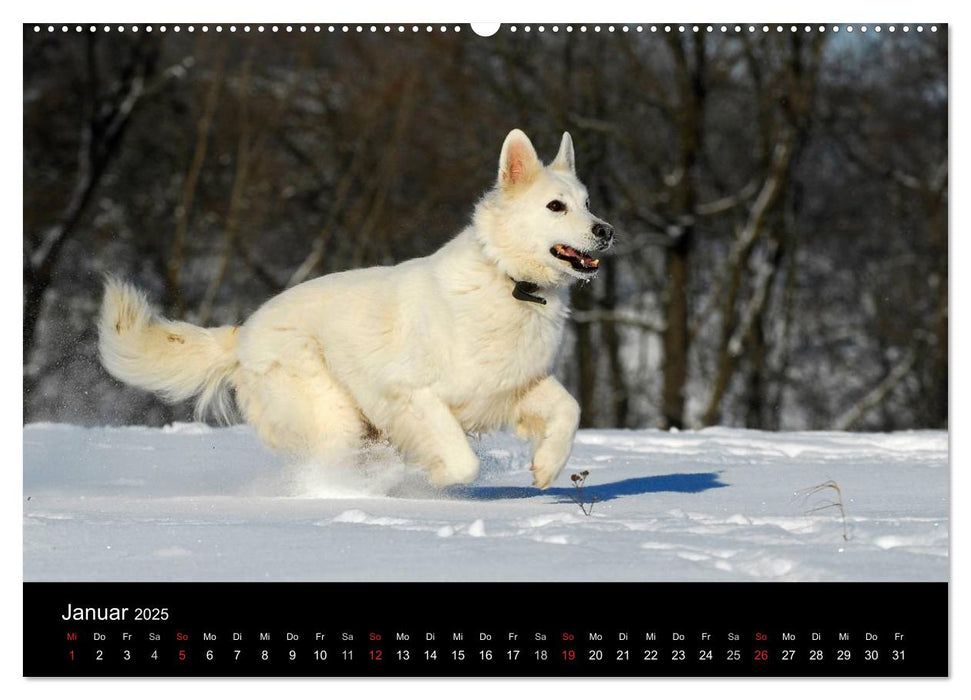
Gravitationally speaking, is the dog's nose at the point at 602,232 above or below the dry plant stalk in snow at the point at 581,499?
above

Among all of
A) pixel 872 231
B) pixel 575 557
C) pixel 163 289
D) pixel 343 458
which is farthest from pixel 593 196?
pixel 575 557

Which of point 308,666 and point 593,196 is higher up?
point 593,196

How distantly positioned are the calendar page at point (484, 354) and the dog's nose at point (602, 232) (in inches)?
1.8

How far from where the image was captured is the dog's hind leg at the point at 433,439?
5.96 meters

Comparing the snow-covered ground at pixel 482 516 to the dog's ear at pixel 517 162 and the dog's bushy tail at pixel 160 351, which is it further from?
the dog's ear at pixel 517 162

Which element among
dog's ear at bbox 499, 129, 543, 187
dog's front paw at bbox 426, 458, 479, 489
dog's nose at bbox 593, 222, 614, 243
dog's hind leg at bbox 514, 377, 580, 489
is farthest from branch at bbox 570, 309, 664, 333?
dog's front paw at bbox 426, 458, 479, 489

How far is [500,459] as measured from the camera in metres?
7.90

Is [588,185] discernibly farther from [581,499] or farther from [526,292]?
[581,499]

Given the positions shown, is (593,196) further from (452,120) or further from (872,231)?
(872,231)

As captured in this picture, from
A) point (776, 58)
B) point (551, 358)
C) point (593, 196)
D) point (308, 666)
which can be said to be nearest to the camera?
point (308, 666)

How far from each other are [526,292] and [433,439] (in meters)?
0.83

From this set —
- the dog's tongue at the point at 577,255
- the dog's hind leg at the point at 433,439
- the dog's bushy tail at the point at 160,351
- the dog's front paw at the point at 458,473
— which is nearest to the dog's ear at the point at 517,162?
the dog's tongue at the point at 577,255

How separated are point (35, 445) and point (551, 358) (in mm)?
3711

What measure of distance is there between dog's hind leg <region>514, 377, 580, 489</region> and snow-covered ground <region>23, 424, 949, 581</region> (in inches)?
7.1
